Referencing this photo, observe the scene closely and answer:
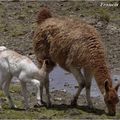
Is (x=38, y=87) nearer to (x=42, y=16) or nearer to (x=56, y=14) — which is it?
(x=42, y=16)

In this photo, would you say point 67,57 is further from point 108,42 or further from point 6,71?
point 108,42

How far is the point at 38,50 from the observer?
10766 mm

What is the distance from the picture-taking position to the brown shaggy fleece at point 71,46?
9.84 meters

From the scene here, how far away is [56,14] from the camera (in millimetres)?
20078

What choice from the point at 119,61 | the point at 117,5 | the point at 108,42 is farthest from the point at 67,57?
the point at 117,5

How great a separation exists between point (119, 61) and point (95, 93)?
3.05 meters

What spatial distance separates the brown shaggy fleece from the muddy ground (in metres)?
0.80

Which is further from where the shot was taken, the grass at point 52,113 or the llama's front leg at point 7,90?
the llama's front leg at point 7,90

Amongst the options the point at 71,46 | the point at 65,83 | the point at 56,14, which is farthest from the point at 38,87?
the point at 56,14

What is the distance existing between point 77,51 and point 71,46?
19 centimetres

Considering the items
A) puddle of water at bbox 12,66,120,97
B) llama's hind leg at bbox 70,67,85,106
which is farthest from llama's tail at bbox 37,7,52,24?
puddle of water at bbox 12,66,120,97

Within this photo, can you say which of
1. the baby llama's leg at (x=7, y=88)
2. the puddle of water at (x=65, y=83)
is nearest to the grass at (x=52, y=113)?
the baby llama's leg at (x=7, y=88)

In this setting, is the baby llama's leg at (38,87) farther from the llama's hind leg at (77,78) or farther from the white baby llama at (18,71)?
the llama's hind leg at (77,78)

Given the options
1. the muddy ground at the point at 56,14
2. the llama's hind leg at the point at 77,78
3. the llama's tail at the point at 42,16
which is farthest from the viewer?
the llama's tail at the point at 42,16
